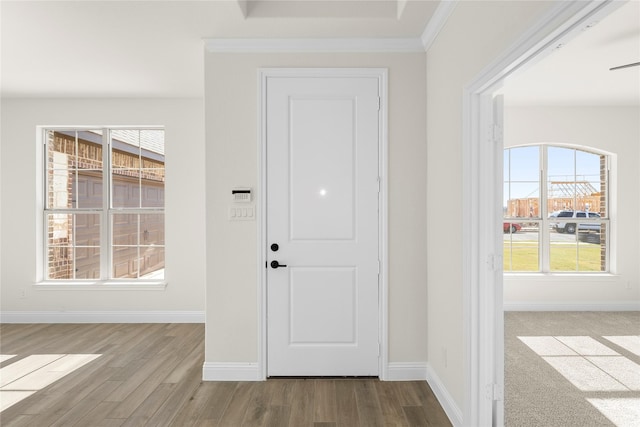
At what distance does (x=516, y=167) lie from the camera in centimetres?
525

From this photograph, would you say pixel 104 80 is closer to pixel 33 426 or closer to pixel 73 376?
pixel 73 376

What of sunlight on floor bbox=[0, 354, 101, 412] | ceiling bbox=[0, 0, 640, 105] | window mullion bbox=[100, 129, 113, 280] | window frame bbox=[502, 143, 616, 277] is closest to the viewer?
ceiling bbox=[0, 0, 640, 105]

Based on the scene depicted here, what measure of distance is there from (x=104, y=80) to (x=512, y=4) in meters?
3.72

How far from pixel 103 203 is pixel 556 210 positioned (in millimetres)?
5941

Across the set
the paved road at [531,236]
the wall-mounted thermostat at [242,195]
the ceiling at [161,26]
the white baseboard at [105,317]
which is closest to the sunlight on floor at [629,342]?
the paved road at [531,236]

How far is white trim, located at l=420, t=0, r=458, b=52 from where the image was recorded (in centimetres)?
231

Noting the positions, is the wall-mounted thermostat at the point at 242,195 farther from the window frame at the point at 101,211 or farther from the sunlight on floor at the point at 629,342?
the sunlight on floor at the point at 629,342

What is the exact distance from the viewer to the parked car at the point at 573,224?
5160 mm

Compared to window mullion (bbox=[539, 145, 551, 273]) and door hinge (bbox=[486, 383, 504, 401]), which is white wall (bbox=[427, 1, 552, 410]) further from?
window mullion (bbox=[539, 145, 551, 273])

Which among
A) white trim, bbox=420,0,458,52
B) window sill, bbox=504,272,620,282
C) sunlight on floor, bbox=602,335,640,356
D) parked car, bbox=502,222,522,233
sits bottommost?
sunlight on floor, bbox=602,335,640,356

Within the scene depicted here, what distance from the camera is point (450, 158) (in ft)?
7.87

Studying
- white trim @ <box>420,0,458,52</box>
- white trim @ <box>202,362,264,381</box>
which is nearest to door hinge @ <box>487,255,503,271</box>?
white trim @ <box>420,0,458,52</box>

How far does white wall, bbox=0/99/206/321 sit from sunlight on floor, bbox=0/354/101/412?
1.08 m

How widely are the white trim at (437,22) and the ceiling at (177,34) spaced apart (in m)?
0.04
